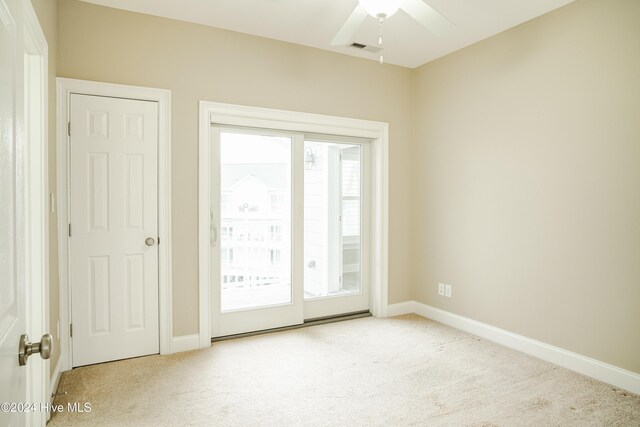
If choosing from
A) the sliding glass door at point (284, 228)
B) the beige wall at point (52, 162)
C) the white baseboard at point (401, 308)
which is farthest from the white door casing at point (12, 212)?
the white baseboard at point (401, 308)

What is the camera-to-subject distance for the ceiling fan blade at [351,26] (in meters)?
2.19

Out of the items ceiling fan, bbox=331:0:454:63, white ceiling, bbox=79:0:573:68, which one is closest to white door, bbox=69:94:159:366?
white ceiling, bbox=79:0:573:68

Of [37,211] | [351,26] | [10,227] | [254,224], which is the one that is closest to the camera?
[10,227]

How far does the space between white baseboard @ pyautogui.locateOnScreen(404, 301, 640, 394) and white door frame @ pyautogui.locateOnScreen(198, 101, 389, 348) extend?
1.65ft

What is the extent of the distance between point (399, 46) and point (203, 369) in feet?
11.0

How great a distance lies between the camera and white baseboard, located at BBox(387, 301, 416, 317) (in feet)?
14.0

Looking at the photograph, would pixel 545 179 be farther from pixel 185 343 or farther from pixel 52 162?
pixel 52 162

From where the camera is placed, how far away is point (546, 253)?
10.2 feet

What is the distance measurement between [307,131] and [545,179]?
2.14m

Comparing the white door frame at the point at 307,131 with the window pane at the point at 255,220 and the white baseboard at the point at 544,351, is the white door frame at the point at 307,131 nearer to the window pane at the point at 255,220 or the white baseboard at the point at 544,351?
the window pane at the point at 255,220

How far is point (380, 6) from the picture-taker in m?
2.14

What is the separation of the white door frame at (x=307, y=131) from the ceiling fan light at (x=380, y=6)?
1613mm

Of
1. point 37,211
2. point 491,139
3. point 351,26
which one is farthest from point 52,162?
point 491,139

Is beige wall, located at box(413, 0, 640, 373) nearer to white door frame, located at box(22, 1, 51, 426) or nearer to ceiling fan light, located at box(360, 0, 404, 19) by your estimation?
ceiling fan light, located at box(360, 0, 404, 19)
